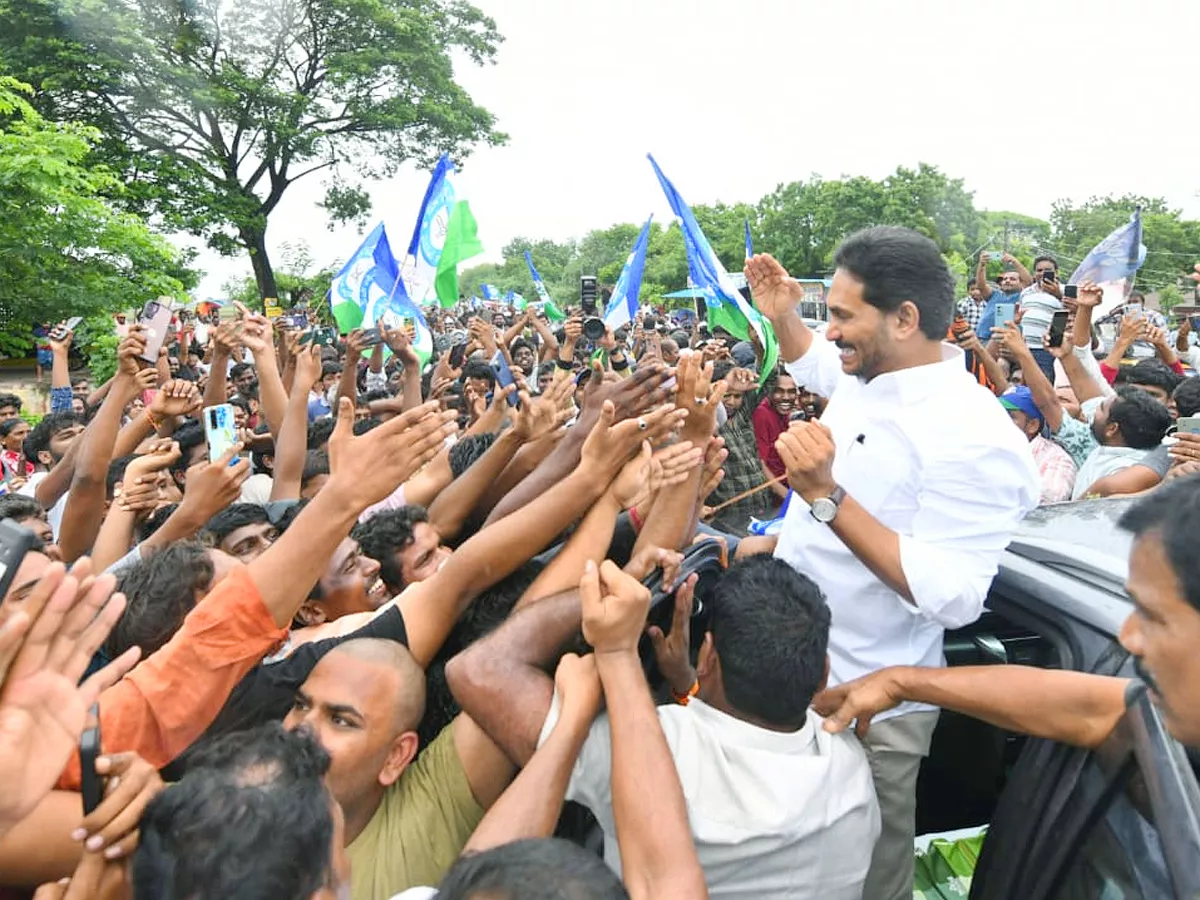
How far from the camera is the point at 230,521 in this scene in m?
3.08

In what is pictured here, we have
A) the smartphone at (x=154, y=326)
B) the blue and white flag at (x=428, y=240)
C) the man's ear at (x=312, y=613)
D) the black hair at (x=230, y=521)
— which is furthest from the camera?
the blue and white flag at (x=428, y=240)

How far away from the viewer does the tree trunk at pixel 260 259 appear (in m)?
23.6

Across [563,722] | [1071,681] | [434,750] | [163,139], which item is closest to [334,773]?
[434,750]

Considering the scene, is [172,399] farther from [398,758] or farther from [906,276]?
[906,276]

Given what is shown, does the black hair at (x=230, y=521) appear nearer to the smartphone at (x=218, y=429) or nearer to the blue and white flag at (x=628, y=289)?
the smartphone at (x=218, y=429)

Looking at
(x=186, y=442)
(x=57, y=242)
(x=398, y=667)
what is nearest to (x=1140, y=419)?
(x=398, y=667)

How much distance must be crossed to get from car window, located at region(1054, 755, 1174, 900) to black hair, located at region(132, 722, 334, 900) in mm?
1313

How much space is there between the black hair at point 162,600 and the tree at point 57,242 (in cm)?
827

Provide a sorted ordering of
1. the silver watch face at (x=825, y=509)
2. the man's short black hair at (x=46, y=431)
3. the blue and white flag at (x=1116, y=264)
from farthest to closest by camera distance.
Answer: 1. the blue and white flag at (x=1116, y=264)
2. the man's short black hair at (x=46, y=431)
3. the silver watch face at (x=825, y=509)

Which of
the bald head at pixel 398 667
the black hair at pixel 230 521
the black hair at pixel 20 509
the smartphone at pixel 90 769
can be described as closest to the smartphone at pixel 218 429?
the black hair at pixel 230 521

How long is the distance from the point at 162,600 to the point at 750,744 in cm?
155

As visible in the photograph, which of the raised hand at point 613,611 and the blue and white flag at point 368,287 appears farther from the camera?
the blue and white flag at point 368,287

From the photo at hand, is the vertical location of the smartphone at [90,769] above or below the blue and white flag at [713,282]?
below

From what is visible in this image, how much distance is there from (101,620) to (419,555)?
145cm
